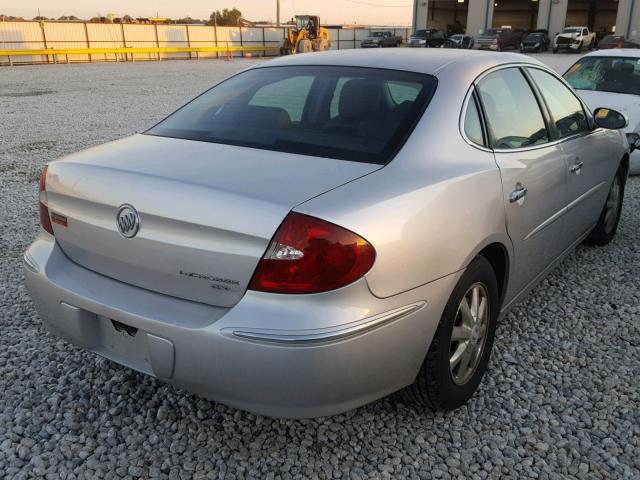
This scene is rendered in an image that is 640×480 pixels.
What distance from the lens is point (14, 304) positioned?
374 cm

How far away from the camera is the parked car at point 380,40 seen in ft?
155

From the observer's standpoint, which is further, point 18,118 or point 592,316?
point 18,118

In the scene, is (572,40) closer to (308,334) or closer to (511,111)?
(511,111)

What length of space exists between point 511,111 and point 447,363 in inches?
55.4

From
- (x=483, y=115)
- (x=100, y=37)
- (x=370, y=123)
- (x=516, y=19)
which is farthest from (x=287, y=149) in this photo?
(x=516, y=19)

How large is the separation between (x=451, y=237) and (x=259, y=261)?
30.9 inches

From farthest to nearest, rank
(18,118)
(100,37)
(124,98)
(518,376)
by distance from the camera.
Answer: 1. (100,37)
2. (124,98)
3. (18,118)
4. (518,376)

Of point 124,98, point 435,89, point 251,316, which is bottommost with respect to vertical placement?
point 124,98

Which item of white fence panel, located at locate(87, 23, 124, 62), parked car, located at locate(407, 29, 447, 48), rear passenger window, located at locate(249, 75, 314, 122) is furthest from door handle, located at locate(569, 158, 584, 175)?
parked car, located at locate(407, 29, 447, 48)

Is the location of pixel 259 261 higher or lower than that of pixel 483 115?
lower

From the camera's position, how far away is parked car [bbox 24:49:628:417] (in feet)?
6.48

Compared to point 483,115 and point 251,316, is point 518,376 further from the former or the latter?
point 251,316

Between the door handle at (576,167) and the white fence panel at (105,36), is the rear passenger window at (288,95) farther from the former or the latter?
the white fence panel at (105,36)

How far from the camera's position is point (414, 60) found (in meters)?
2.99
